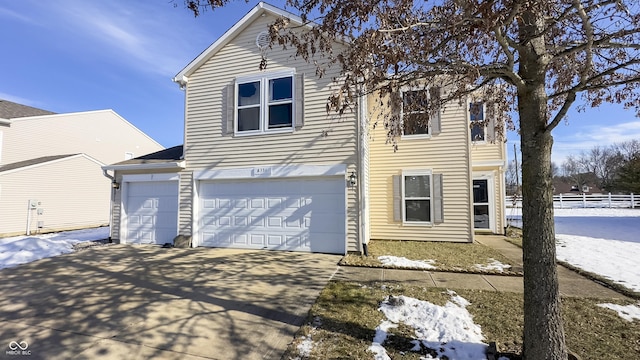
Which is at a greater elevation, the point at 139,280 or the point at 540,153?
the point at 540,153

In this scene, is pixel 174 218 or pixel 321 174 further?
pixel 174 218

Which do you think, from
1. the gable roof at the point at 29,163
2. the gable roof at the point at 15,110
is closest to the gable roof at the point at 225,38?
the gable roof at the point at 29,163

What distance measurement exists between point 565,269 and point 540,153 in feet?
17.6

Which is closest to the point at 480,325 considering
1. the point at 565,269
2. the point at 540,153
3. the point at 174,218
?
the point at 540,153

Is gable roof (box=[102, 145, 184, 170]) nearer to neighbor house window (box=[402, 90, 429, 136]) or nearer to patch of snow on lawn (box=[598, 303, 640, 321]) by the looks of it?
neighbor house window (box=[402, 90, 429, 136])

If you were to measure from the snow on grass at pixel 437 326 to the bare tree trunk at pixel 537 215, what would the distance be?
647mm

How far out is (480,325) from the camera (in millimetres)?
3727

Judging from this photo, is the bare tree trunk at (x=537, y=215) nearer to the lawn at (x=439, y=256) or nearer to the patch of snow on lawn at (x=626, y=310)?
the patch of snow on lawn at (x=626, y=310)

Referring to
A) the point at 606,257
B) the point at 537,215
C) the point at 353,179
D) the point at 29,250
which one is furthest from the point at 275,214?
the point at 606,257

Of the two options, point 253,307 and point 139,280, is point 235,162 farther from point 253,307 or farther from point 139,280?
point 253,307

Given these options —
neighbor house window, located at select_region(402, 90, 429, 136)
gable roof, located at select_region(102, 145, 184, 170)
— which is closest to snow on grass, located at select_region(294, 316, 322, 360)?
neighbor house window, located at select_region(402, 90, 429, 136)

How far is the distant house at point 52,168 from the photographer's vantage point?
1387cm

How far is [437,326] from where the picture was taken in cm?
370

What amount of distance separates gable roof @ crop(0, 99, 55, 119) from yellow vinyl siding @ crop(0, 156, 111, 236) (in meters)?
3.63
